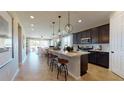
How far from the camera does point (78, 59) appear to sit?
3.80 m

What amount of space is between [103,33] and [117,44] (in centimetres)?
199

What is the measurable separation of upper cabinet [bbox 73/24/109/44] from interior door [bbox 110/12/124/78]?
129cm

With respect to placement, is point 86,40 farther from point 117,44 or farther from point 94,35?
point 117,44

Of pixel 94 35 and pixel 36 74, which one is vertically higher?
pixel 94 35

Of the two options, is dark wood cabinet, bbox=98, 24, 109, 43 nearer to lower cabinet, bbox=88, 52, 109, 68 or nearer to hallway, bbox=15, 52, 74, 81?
lower cabinet, bbox=88, 52, 109, 68

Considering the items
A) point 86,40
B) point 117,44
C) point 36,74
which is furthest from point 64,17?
point 86,40

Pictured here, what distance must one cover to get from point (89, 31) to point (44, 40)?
13.8m

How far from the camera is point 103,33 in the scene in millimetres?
6105

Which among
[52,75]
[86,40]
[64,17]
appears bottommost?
[52,75]

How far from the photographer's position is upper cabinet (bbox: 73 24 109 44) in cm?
595

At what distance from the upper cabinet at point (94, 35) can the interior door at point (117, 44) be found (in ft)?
4.23
